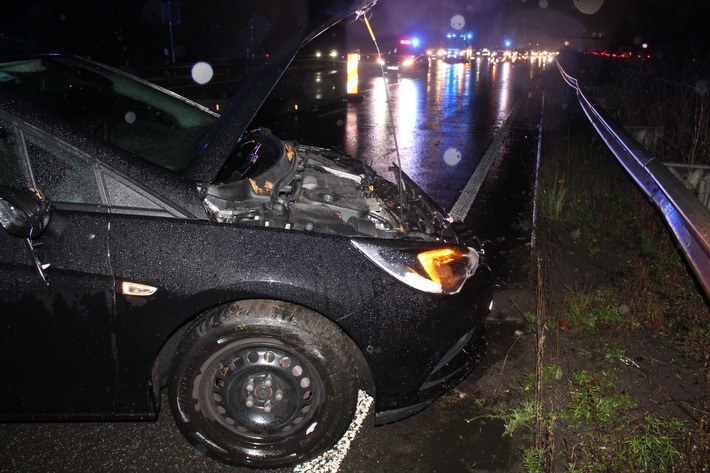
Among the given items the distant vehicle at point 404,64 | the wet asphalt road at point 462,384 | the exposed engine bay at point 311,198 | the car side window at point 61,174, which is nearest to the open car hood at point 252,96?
the exposed engine bay at point 311,198

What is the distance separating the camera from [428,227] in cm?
318

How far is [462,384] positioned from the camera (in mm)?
3180

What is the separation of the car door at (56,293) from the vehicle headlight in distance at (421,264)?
1144 mm

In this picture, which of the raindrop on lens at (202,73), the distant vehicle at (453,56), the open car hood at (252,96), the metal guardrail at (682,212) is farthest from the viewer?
the distant vehicle at (453,56)

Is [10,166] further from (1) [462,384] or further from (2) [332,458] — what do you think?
(1) [462,384]

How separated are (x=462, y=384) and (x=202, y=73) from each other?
12693 mm

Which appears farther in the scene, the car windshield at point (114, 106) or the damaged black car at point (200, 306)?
the car windshield at point (114, 106)

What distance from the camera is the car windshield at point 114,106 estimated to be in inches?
114

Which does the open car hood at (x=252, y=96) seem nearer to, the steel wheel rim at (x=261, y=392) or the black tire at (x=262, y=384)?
the black tire at (x=262, y=384)

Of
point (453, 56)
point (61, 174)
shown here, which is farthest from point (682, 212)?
point (453, 56)

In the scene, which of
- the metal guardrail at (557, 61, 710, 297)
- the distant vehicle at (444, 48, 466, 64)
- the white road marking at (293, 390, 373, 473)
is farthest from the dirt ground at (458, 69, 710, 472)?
the distant vehicle at (444, 48, 466, 64)

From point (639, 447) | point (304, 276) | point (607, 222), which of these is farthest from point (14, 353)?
point (607, 222)

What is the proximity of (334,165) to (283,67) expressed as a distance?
1.37 meters

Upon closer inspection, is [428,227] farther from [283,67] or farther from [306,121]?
[306,121]
